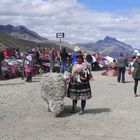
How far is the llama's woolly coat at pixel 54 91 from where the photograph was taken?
13495mm

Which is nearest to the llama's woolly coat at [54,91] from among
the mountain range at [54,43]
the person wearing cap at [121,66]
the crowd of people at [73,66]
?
the crowd of people at [73,66]

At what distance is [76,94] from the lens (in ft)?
45.0

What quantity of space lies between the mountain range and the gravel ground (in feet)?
93.1

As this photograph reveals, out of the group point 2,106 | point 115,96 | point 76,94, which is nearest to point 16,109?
point 2,106

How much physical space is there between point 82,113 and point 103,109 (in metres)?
1.38

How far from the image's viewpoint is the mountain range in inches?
2308

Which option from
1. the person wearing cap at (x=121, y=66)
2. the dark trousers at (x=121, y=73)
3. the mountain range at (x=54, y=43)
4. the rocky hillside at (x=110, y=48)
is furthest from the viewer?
the rocky hillside at (x=110, y=48)

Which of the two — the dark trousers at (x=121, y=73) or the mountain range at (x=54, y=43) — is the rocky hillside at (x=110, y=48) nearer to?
the mountain range at (x=54, y=43)

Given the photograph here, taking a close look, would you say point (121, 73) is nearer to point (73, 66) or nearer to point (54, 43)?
point (73, 66)

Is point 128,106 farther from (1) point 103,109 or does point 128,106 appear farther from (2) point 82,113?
(2) point 82,113

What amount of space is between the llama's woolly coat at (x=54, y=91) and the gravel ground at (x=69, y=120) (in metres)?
0.28

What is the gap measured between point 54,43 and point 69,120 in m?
58.4

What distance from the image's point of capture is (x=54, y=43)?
233 feet

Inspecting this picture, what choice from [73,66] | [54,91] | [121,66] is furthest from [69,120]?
[121,66]
